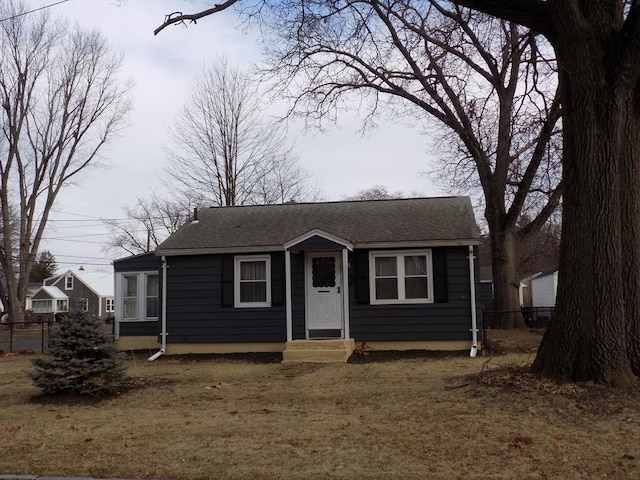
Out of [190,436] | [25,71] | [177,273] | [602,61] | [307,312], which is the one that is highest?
[25,71]

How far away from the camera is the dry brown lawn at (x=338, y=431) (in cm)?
548

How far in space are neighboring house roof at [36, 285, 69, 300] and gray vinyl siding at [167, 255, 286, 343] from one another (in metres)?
53.6

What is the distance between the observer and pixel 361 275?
48.0ft

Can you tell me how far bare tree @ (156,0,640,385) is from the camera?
778 centimetres

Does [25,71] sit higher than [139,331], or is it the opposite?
[25,71]

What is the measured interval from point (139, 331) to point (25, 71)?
20.0m

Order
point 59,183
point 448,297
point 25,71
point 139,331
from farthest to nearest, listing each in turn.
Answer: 1. point 59,183
2. point 25,71
3. point 139,331
4. point 448,297

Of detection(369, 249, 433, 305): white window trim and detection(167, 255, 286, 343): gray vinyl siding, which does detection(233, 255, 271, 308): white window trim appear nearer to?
detection(167, 255, 286, 343): gray vinyl siding

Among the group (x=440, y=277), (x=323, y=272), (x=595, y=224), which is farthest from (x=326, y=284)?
(x=595, y=224)

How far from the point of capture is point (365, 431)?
6.70 m

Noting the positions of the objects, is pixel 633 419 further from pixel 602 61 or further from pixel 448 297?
pixel 448 297

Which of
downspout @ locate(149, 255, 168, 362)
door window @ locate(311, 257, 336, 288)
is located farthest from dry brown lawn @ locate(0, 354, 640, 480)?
downspout @ locate(149, 255, 168, 362)

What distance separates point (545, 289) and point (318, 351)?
1312 inches

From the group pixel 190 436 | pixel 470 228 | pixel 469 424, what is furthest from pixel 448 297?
pixel 190 436
